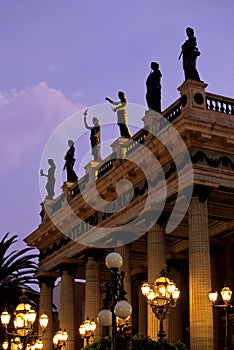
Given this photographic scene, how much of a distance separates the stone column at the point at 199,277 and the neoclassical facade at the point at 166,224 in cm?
4

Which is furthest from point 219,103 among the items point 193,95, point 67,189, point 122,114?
point 67,189

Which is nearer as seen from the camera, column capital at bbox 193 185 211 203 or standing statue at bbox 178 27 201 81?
column capital at bbox 193 185 211 203

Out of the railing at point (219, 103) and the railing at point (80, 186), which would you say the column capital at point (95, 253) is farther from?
the railing at point (219, 103)

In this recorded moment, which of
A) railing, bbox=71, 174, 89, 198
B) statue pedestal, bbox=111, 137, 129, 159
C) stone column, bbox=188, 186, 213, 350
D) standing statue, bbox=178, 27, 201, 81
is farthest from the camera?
railing, bbox=71, 174, 89, 198

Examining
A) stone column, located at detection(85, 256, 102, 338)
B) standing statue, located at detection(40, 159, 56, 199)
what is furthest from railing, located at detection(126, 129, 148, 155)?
standing statue, located at detection(40, 159, 56, 199)

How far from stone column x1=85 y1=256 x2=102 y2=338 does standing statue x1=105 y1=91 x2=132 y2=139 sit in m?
7.60

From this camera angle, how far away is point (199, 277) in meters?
33.0

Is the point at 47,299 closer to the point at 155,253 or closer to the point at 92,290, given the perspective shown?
the point at 92,290

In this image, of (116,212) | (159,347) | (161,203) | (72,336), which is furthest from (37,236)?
(159,347)

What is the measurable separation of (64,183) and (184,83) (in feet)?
61.0

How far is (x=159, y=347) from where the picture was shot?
27.5 metres

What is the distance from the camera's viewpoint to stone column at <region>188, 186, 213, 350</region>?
32281 millimetres

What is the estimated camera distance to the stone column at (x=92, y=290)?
4488 cm

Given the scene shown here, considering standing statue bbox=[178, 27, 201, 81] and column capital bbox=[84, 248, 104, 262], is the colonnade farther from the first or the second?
standing statue bbox=[178, 27, 201, 81]
